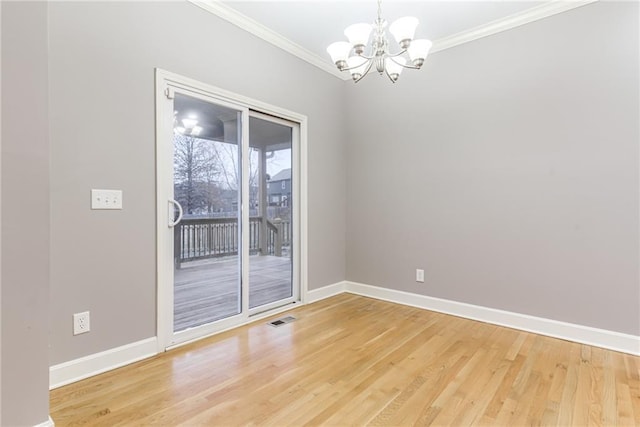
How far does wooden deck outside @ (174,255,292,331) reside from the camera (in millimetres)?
2682

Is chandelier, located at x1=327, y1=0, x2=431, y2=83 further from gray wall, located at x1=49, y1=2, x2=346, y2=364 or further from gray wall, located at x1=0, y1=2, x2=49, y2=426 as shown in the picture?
gray wall, located at x1=0, y1=2, x2=49, y2=426

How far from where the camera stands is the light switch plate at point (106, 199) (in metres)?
2.07

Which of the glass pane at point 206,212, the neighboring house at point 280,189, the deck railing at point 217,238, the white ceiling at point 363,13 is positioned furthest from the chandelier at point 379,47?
the deck railing at point 217,238

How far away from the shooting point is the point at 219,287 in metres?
2.95

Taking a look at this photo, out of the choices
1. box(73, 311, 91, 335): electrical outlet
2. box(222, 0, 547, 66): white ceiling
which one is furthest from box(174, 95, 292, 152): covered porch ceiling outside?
box(73, 311, 91, 335): electrical outlet

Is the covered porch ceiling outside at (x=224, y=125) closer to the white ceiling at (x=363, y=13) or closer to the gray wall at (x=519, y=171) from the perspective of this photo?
the white ceiling at (x=363, y=13)

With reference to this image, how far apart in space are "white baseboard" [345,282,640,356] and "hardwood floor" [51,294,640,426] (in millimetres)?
103

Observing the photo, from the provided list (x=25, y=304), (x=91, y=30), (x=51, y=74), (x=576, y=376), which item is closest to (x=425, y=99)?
(x=576, y=376)

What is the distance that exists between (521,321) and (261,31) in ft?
11.9

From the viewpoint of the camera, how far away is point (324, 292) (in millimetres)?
3865

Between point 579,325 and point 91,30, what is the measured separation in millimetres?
4227

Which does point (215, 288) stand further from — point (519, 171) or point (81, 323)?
point (519, 171)

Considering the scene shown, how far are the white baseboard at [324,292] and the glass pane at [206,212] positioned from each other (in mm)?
927

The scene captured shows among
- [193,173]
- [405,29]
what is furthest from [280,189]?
[405,29]
